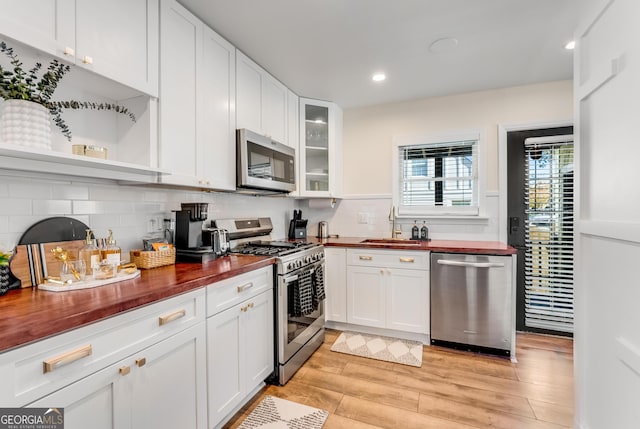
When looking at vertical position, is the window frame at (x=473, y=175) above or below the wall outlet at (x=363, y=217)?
above

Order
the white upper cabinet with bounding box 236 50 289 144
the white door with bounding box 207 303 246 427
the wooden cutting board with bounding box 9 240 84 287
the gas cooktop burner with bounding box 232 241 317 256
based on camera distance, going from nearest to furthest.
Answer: the wooden cutting board with bounding box 9 240 84 287
the white door with bounding box 207 303 246 427
the gas cooktop burner with bounding box 232 241 317 256
the white upper cabinet with bounding box 236 50 289 144

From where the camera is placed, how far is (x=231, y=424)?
5.89ft

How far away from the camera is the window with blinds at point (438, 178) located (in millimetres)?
3283

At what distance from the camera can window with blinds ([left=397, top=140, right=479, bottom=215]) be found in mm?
3283

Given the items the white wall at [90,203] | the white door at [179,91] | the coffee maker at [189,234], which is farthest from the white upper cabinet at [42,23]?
the coffee maker at [189,234]

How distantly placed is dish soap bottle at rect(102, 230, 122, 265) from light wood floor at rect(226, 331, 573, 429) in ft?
3.83

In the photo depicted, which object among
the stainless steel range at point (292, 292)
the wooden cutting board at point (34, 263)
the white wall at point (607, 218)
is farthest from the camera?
the stainless steel range at point (292, 292)

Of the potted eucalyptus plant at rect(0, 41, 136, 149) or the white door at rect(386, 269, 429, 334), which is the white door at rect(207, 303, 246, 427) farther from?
the white door at rect(386, 269, 429, 334)

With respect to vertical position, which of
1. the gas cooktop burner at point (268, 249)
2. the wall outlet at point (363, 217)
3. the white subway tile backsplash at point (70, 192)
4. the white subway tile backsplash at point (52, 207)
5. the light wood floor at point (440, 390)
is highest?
the white subway tile backsplash at point (70, 192)

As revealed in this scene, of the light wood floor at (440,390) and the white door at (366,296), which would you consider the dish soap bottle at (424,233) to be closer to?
the white door at (366,296)

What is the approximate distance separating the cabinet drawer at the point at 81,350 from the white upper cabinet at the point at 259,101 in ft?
5.22

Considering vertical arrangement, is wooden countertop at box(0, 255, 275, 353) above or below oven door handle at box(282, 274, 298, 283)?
above

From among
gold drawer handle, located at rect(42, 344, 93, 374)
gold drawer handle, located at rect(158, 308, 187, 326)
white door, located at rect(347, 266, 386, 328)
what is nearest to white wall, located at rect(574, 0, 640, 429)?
white door, located at rect(347, 266, 386, 328)

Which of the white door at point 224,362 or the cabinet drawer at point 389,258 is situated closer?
the white door at point 224,362
